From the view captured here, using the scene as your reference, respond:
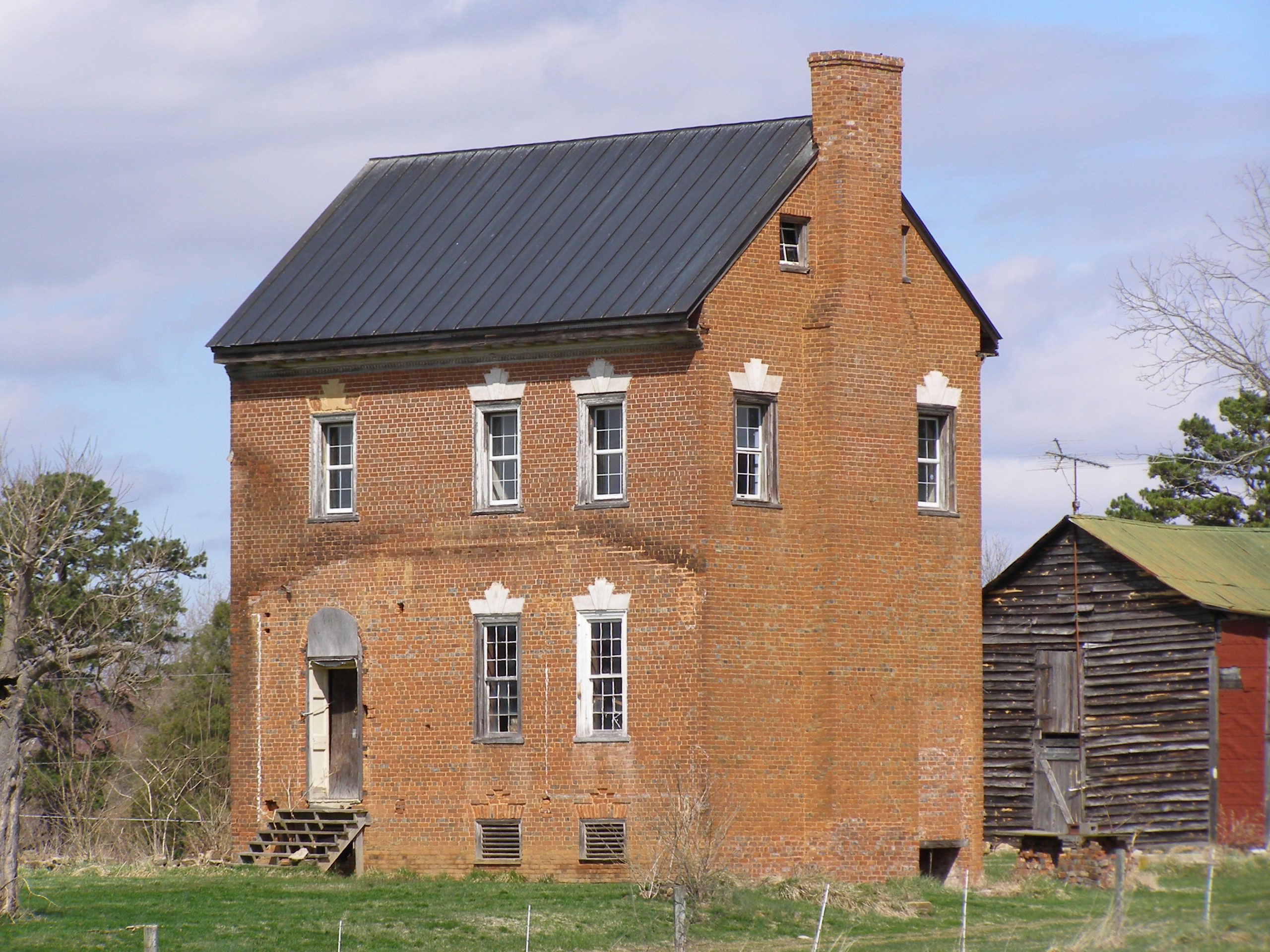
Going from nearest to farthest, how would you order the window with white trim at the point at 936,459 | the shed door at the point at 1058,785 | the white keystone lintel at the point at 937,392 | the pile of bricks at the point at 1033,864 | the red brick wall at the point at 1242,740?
the white keystone lintel at the point at 937,392
the window with white trim at the point at 936,459
the pile of bricks at the point at 1033,864
the red brick wall at the point at 1242,740
the shed door at the point at 1058,785

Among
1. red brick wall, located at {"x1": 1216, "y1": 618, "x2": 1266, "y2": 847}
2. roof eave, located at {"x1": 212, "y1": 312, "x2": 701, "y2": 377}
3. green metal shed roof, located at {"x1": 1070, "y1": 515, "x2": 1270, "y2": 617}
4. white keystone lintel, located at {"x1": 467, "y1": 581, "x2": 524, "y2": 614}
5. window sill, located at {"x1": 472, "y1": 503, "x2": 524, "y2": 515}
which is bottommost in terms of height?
red brick wall, located at {"x1": 1216, "y1": 618, "x2": 1266, "y2": 847}

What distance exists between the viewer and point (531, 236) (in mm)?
33000

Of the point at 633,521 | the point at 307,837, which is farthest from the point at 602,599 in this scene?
the point at 307,837

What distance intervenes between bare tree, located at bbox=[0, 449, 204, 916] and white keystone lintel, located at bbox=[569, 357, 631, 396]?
35.8 ft

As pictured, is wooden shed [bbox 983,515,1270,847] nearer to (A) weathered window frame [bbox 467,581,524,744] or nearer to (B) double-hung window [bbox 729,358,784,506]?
(B) double-hung window [bbox 729,358,784,506]

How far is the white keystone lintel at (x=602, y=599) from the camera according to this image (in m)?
30.1

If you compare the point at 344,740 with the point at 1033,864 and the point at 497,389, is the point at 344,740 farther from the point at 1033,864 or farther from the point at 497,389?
the point at 1033,864

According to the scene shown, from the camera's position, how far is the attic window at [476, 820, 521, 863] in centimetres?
3077

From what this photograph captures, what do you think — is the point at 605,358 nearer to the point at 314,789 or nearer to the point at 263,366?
the point at 263,366

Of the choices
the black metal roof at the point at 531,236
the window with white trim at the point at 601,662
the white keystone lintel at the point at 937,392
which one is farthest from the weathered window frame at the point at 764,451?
the white keystone lintel at the point at 937,392

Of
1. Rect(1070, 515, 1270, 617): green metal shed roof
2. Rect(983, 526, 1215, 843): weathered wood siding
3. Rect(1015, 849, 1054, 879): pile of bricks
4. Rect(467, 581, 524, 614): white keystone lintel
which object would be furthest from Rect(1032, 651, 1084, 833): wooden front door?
Rect(467, 581, 524, 614): white keystone lintel

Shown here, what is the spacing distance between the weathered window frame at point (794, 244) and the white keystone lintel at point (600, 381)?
299 centimetres

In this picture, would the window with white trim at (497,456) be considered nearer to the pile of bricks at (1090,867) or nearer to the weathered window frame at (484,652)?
the weathered window frame at (484,652)

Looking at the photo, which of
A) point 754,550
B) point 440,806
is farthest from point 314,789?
point 754,550
